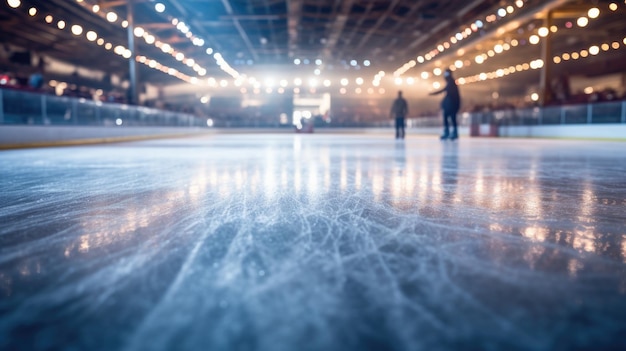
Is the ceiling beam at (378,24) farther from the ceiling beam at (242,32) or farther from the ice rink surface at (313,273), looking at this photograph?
the ice rink surface at (313,273)

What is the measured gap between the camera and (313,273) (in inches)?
31.7

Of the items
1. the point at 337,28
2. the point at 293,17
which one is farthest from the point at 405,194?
the point at 337,28

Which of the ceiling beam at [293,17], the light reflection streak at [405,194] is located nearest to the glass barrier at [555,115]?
the ceiling beam at [293,17]

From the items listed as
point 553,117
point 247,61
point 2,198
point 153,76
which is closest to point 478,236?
point 2,198

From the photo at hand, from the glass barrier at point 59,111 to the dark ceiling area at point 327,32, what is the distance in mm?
3585

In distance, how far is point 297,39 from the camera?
58.9ft

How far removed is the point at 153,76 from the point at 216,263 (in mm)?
27457

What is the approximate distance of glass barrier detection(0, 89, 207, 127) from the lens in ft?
21.8

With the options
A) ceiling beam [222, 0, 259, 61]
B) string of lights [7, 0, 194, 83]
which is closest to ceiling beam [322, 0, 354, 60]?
ceiling beam [222, 0, 259, 61]

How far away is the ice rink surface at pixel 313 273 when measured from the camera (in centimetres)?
57

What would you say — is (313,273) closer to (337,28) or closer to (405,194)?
(405,194)

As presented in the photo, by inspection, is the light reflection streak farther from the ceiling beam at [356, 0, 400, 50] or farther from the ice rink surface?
the ceiling beam at [356, 0, 400, 50]

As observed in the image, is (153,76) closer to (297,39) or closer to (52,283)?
(297,39)

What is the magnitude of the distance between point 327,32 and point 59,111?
11.6 m
